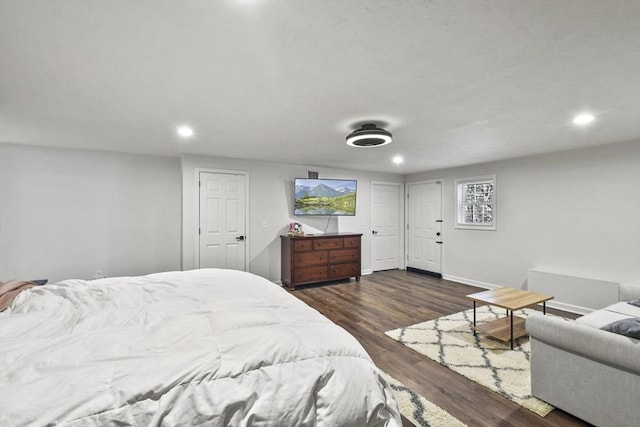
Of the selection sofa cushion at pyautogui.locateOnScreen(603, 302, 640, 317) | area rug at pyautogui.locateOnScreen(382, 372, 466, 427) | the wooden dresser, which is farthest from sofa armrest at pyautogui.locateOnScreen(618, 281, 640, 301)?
the wooden dresser

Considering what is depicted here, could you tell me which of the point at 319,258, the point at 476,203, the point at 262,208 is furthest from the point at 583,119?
the point at 262,208

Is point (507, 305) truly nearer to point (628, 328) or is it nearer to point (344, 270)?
point (628, 328)

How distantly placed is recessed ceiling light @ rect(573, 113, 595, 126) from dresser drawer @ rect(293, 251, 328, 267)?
12.8 ft

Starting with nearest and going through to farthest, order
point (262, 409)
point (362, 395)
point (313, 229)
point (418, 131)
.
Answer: point (262, 409), point (362, 395), point (418, 131), point (313, 229)

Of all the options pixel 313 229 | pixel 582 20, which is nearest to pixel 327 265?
pixel 313 229

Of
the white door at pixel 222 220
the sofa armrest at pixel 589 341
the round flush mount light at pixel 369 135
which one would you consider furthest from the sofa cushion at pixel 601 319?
the white door at pixel 222 220

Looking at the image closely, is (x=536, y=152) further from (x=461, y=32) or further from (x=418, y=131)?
(x=461, y=32)

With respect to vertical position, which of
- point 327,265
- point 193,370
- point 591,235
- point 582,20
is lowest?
point 327,265

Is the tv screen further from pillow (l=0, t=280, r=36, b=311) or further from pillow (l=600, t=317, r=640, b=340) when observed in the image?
pillow (l=600, t=317, r=640, b=340)

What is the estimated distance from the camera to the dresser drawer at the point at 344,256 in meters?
5.46

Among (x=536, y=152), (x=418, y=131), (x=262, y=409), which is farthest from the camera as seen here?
(x=536, y=152)

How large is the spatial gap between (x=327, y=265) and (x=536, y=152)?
12.6ft

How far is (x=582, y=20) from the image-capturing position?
1399 millimetres

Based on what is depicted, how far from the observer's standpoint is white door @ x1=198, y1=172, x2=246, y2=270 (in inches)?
186
